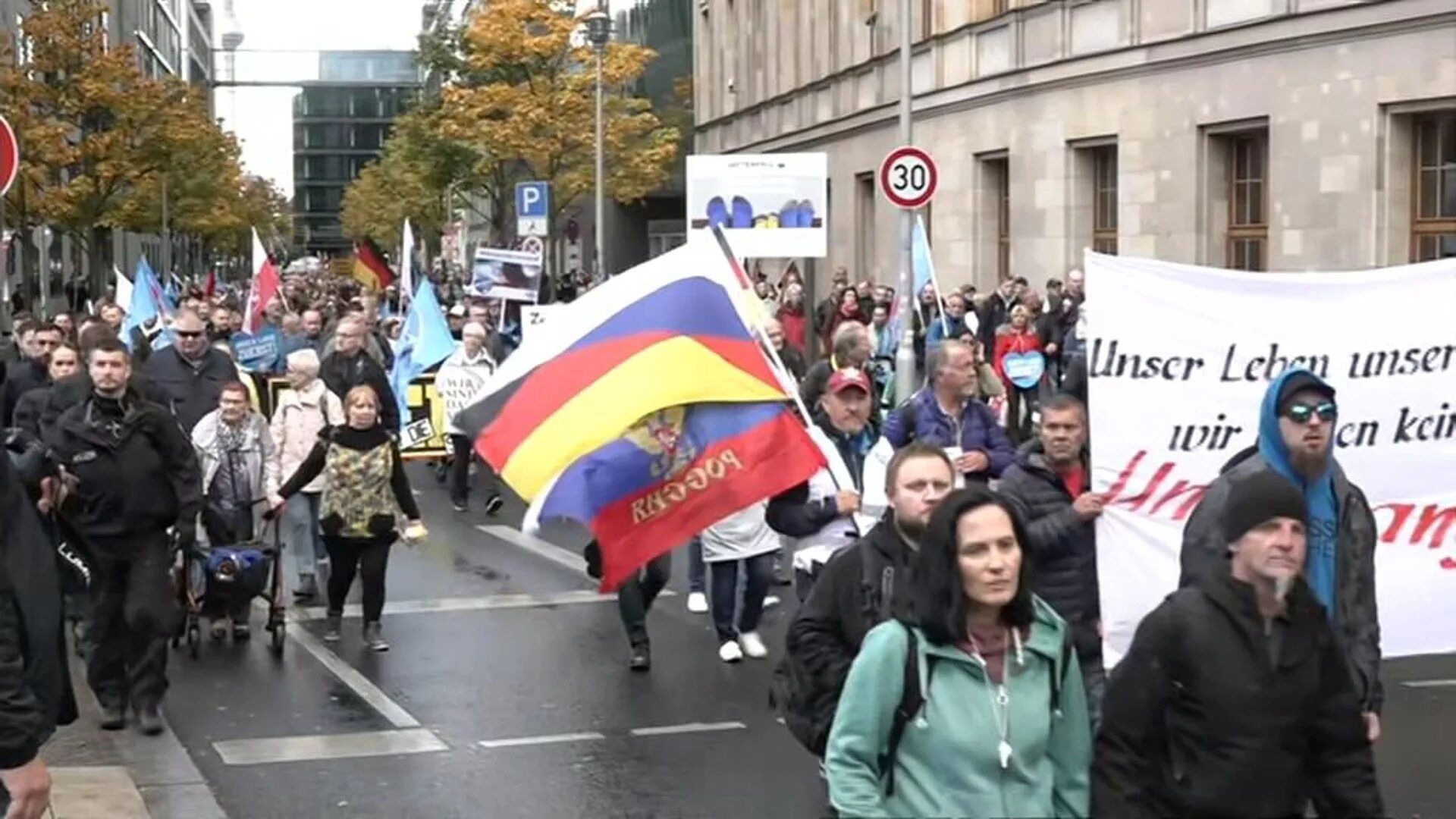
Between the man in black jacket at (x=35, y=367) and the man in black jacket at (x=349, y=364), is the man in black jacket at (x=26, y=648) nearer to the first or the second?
the man in black jacket at (x=35, y=367)

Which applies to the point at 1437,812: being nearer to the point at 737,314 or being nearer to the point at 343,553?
the point at 737,314

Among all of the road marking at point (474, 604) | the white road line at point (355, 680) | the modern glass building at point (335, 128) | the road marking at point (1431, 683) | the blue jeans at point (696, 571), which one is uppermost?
the modern glass building at point (335, 128)

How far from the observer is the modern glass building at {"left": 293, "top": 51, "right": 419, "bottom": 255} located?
17988 centimetres

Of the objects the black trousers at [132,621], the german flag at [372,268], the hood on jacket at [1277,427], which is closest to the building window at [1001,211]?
the german flag at [372,268]


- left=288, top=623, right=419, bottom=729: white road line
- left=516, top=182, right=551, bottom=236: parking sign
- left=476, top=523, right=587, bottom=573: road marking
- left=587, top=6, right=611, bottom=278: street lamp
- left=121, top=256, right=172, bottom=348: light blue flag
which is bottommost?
left=288, top=623, right=419, bottom=729: white road line

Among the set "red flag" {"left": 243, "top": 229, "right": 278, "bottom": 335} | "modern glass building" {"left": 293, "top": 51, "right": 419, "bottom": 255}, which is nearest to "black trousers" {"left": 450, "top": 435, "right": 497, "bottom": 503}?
"red flag" {"left": 243, "top": 229, "right": 278, "bottom": 335}

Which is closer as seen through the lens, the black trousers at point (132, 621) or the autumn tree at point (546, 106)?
the black trousers at point (132, 621)

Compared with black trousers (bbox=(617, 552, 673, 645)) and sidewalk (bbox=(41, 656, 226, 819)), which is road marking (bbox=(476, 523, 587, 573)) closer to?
black trousers (bbox=(617, 552, 673, 645))

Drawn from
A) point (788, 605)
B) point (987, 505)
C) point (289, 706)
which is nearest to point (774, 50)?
point (788, 605)

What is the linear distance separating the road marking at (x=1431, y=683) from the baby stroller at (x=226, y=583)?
5900 millimetres

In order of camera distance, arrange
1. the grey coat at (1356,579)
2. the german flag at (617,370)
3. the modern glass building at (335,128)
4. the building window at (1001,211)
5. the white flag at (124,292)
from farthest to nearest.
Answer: the modern glass building at (335,128) < the building window at (1001,211) < the white flag at (124,292) < the german flag at (617,370) < the grey coat at (1356,579)

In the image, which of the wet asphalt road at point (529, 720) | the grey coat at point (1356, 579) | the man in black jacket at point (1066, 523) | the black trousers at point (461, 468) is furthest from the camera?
the black trousers at point (461, 468)

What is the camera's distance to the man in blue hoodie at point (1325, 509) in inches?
230

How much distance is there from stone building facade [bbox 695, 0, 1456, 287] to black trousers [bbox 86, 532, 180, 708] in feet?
50.1
